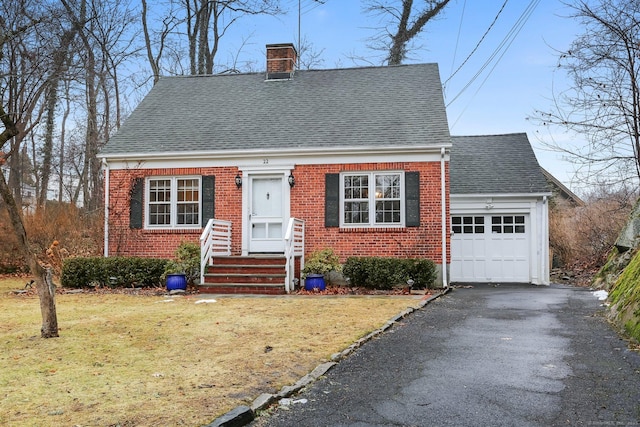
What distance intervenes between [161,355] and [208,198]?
8.65 metres

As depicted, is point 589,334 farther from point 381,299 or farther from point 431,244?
point 431,244

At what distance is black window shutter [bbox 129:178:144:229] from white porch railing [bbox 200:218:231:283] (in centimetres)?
228

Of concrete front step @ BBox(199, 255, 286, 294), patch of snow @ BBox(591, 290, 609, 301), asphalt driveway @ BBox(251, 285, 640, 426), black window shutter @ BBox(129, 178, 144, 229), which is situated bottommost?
asphalt driveway @ BBox(251, 285, 640, 426)

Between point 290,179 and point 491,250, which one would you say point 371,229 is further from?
point 491,250

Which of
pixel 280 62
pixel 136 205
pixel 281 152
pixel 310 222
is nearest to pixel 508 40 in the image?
pixel 280 62

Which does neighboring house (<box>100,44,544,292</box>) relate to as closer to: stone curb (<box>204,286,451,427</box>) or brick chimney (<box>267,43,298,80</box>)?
brick chimney (<box>267,43,298,80</box>)

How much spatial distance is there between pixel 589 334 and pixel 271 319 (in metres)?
4.28

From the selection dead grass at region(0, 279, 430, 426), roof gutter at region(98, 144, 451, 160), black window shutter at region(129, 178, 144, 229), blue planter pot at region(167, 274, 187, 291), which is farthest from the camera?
black window shutter at region(129, 178, 144, 229)

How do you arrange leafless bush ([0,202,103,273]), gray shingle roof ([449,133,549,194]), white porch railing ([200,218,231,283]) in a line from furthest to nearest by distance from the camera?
leafless bush ([0,202,103,273]), gray shingle roof ([449,133,549,194]), white porch railing ([200,218,231,283])

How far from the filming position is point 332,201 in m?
13.6

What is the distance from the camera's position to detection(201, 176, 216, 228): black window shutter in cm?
1414

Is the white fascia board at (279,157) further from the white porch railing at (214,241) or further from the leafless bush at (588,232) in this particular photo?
the leafless bush at (588,232)

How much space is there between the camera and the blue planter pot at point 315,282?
12.4 m

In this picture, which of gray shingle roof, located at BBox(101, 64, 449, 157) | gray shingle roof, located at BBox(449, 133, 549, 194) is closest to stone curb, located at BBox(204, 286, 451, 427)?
gray shingle roof, located at BBox(101, 64, 449, 157)
